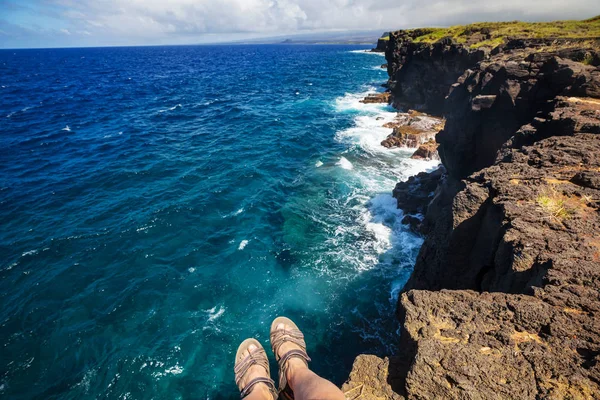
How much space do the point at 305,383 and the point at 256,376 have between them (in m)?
2.38

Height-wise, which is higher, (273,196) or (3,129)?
(3,129)

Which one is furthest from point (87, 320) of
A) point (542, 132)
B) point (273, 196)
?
point (542, 132)

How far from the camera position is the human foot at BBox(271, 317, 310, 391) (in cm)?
777

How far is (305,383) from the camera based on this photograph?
6.68 m

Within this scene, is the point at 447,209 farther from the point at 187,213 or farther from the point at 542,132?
the point at 187,213

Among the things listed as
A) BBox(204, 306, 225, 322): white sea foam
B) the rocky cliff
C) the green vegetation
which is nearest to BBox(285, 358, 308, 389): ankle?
the rocky cliff

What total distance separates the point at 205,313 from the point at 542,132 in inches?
693

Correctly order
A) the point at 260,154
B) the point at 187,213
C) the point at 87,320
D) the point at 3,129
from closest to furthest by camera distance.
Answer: the point at 87,320 → the point at 187,213 → the point at 260,154 → the point at 3,129

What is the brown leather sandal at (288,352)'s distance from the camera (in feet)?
25.1

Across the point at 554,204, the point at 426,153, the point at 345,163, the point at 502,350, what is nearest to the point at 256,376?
the point at 502,350

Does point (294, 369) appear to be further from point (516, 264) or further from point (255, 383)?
point (516, 264)

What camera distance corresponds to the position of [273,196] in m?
25.4

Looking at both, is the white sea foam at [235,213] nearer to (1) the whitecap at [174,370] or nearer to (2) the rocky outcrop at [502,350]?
(1) the whitecap at [174,370]

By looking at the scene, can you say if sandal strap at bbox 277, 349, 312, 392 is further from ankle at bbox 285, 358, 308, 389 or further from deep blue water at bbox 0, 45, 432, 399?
deep blue water at bbox 0, 45, 432, 399
